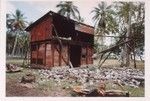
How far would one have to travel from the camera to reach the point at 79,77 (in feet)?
9.68

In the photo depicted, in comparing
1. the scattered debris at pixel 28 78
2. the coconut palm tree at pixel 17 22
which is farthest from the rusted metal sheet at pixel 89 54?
the coconut palm tree at pixel 17 22

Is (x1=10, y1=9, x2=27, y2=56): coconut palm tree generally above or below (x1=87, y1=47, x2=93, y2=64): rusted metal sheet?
above

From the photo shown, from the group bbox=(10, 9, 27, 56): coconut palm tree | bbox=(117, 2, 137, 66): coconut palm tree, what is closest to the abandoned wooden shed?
bbox=(10, 9, 27, 56): coconut palm tree

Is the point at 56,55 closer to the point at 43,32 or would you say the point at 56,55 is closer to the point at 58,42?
the point at 58,42

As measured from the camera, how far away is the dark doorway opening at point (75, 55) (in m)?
3.02

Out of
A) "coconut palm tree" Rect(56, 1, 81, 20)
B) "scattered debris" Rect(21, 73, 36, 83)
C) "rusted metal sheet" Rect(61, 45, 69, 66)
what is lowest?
"scattered debris" Rect(21, 73, 36, 83)

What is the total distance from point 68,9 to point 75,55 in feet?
Result: 1.56

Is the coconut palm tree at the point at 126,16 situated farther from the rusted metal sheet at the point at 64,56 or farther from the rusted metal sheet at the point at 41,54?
the rusted metal sheet at the point at 41,54

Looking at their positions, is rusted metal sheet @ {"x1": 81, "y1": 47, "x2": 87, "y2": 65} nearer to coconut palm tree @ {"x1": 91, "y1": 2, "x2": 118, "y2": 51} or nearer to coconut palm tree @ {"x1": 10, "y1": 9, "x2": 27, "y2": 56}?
Result: coconut palm tree @ {"x1": 91, "y1": 2, "x2": 118, "y2": 51}

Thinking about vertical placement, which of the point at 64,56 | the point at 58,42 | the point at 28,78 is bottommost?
the point at 28,78

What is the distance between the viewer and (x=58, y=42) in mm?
2994

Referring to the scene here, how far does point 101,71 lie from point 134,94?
40cm

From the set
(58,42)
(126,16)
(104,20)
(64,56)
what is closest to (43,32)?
(58,42)

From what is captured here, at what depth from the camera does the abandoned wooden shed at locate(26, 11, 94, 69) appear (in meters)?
2.96
